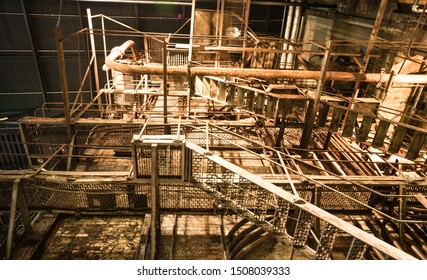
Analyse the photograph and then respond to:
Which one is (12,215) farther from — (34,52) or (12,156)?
(34,52)

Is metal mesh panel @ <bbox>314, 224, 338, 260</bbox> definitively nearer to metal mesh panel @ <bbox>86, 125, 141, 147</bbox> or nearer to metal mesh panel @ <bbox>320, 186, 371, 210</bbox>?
metal mesh panel @ <bbox>320, 186, 371, 210</bbox>

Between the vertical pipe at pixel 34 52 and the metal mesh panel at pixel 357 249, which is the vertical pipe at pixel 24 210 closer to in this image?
the metal mesh panel at pixel 357 249

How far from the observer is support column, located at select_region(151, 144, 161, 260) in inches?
209

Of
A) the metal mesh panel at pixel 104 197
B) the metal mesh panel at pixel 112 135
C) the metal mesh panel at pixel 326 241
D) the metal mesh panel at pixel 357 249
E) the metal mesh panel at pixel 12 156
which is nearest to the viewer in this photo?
the metal mesh panel at pixel 357 249

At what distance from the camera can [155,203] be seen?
229 inches

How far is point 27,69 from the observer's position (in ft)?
53.7

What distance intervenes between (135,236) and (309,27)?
1509 centimetres

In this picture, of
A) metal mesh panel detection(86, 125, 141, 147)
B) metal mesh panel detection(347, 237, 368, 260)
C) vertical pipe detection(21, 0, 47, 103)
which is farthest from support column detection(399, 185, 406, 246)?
vertical pipe detection(21, 0, 47, 103)

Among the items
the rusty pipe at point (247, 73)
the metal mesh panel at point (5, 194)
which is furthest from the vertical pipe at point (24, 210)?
the rusty pipe at point (247, 73)

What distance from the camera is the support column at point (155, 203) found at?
209 inches

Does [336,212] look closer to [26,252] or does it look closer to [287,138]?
[287,138]

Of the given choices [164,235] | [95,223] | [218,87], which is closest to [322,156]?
[218,87]

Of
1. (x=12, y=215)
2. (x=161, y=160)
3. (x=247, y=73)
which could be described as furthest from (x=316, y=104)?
(x=12, y=215)

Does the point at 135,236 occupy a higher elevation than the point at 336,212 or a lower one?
lower
